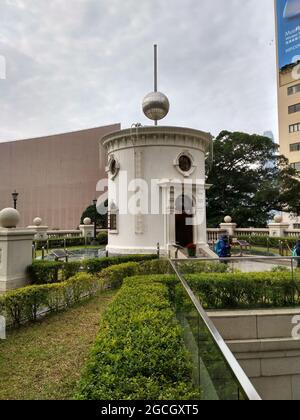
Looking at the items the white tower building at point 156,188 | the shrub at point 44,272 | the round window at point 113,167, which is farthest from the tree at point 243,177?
the shrub at point 44,272

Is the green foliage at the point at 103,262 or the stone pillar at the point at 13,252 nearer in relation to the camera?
the stone pillar at the point at 13,252

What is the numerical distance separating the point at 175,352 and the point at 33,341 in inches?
146

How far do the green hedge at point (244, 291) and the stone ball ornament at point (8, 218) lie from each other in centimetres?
680

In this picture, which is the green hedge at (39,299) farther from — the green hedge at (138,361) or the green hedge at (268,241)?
the green hedge at (268,241)

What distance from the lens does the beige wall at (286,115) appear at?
43969mm

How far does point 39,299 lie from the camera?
7.10 m

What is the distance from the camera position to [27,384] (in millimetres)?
4316

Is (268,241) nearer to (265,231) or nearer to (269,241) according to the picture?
(269,241)

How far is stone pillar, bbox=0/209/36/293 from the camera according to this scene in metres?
9.62

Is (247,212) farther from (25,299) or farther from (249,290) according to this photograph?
(25,299)

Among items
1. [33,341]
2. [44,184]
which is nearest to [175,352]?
[33,341]

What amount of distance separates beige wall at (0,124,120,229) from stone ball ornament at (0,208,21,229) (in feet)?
129

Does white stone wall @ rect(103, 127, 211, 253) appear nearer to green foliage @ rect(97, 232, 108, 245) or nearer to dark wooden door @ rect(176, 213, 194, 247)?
dark wooden door @ rect(176, 213, 194, 247)

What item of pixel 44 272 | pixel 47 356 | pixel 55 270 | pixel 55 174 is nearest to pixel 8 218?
pixel 44 272
